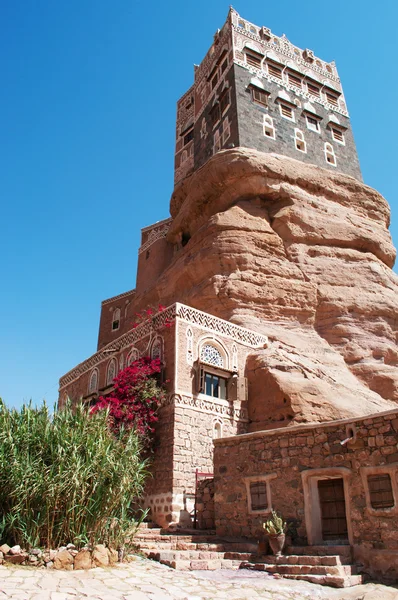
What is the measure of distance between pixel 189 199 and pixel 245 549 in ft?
64.0

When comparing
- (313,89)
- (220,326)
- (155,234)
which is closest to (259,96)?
(313,89)

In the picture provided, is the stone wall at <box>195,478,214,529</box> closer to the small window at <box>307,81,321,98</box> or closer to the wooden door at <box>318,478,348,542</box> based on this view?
the wooden door at <box>318,478,348,542</box>

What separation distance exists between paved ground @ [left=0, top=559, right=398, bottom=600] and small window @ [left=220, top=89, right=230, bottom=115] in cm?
2602

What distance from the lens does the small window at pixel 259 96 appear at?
28.7 metres

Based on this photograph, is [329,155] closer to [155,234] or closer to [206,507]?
[155,234]

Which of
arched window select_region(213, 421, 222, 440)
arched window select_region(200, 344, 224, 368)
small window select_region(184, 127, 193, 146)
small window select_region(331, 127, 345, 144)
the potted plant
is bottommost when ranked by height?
the potted plant

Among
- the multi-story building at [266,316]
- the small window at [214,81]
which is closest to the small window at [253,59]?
the multi-story building at [266,316]

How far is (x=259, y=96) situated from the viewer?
2894 cm

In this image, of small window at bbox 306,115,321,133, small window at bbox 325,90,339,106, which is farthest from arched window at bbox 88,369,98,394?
small window at bbox 325,90,339,106

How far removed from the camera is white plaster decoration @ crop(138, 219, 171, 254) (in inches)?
1233

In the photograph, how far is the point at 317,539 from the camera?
9.89 meters

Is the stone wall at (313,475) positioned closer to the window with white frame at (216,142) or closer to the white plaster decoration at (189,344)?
the white plaster decoration at (189,344)

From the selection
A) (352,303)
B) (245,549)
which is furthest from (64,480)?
(352,303)

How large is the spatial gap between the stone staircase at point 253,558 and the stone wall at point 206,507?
1613 mm
